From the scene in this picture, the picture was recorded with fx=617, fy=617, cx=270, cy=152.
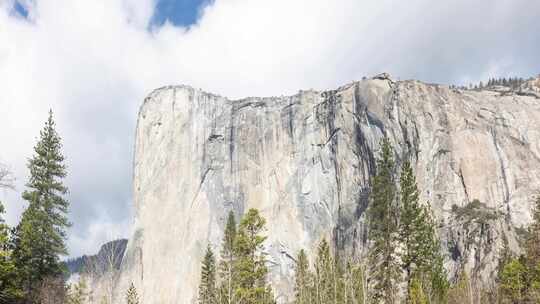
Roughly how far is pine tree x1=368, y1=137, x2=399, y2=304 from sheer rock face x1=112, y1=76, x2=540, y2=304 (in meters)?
36.7

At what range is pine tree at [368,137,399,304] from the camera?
43.4 meters

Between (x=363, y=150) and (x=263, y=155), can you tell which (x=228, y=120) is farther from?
(x=363, y=150)

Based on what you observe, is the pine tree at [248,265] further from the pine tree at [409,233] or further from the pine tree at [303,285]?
the pine tree at [409,233]

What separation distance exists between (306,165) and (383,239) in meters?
64.7

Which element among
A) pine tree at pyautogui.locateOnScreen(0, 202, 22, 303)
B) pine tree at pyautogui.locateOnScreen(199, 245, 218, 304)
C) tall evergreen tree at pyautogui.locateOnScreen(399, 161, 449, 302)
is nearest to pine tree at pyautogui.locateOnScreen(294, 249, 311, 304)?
tall evergreen tree at pyautogui.locateOnScreen(399, 161, 449, 302)

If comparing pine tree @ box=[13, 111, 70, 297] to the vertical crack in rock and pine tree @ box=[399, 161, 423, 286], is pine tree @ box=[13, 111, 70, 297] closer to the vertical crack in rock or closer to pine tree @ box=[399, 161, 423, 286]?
pine tree @ box=[399, 161, 423, 286]

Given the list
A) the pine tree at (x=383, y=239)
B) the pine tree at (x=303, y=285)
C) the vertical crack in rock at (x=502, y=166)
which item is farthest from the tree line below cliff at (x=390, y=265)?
the vertical crack in rock at (x=502, y=166)

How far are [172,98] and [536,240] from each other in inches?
3510

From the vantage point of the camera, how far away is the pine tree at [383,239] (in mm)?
43406

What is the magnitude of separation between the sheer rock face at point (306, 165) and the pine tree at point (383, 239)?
36.7m

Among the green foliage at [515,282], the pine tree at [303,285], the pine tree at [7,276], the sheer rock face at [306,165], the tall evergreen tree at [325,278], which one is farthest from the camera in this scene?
the sheer rock face at [306,165]

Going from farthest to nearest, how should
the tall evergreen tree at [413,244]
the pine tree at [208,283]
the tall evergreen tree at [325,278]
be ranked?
the pine tree at [208,283] → the tall evergreen tree at [325,278] → the tall evergreen tree at [413,244]

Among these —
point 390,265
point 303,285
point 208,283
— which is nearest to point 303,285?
point 303,285

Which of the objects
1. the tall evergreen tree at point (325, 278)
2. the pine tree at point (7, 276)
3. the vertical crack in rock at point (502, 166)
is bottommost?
the pine tree at point (7, 276)
